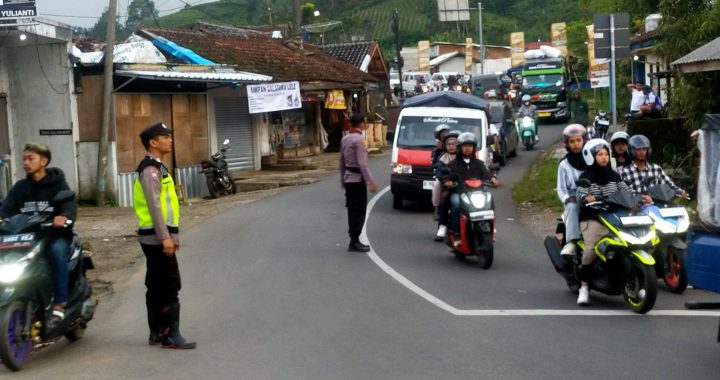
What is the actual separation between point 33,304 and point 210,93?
20.8 m

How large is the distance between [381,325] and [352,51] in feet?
130

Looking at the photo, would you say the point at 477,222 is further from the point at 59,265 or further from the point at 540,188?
the point at 540,188

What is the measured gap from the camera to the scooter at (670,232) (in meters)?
11.0

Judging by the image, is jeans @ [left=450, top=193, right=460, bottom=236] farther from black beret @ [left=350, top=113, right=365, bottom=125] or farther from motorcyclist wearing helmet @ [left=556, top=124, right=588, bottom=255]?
motorcyclist wearing helmet @ [left=556, top=124, right=588, bottom=255]

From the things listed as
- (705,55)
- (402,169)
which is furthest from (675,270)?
(402,169)

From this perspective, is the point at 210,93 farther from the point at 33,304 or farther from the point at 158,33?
the point at 33,304

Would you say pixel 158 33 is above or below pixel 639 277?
above

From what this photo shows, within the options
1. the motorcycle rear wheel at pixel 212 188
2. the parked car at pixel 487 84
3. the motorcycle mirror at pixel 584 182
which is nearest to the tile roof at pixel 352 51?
the parked car at pixel 487 84

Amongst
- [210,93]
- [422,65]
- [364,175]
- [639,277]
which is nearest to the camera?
[639,277]

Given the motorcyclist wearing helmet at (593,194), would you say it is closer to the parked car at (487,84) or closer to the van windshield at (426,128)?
the van windshield at (426,128)

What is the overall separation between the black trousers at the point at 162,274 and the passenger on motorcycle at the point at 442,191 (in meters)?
6.18

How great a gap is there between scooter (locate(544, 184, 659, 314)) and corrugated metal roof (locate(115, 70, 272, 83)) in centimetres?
1539

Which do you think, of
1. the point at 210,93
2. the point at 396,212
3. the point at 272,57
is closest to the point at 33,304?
the point at 396,212

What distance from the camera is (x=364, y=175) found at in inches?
575
